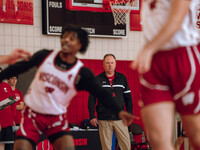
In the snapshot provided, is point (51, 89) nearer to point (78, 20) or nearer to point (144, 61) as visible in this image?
point (144, 61)

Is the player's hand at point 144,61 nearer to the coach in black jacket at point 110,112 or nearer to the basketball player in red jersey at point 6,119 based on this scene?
the coach in black jacket at point 110,112

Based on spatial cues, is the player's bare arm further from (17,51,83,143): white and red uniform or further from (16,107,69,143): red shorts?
(16,107,69,143): red shorts

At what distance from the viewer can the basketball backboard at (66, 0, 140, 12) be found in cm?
1059

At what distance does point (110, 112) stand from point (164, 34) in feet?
19.2

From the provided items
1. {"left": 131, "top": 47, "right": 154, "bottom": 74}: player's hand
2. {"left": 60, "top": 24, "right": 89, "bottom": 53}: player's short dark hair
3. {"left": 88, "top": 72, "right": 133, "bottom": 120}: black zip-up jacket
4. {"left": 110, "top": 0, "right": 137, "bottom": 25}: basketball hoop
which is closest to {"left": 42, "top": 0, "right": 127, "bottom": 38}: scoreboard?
{"left": 110, "top": 0, "right": 137, "bottom": 25}: basketball hoop

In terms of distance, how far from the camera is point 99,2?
11.1 meters

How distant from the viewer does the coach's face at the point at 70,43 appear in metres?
4.73

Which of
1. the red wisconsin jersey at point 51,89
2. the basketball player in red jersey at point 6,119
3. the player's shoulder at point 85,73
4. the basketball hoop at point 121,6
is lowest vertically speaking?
the basketball player in red jersey at point 6,119

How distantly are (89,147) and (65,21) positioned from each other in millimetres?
3374

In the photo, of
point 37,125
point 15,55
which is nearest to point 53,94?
point 37,125

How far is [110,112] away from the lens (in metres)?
8.77

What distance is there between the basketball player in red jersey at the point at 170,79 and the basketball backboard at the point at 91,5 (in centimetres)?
733

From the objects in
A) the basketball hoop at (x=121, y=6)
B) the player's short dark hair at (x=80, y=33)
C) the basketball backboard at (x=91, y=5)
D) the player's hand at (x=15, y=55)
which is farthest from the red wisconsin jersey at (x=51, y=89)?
the basketball hoop at (x=121, y=6)

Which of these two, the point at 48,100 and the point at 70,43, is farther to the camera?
the point at 70,43
